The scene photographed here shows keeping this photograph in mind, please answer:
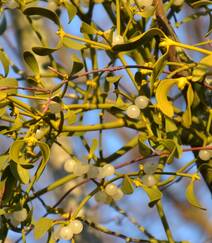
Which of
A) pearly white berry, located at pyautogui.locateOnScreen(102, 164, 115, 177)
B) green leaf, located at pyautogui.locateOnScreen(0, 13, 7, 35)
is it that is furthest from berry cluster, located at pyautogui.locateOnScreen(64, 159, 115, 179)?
green leaf, located at pyautogui.locateOnScreen(0, 13, 7, 35)

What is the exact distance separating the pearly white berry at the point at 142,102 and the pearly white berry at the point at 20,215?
17 cm

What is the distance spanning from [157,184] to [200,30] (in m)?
2.04

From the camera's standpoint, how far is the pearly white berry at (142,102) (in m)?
0.69

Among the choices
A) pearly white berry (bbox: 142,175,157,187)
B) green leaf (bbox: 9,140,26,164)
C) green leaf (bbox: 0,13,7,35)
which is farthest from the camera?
green leaf (bbox: 0,13,7,35)

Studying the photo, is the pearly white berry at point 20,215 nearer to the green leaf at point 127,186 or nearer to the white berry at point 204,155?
A: the green leaf at point 127,186

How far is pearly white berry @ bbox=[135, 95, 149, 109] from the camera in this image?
2.25ft

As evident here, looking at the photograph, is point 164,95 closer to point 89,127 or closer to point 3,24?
point 89,127

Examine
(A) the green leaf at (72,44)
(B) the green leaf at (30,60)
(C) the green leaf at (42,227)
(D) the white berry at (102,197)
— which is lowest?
(D) the white berry at (102,197)

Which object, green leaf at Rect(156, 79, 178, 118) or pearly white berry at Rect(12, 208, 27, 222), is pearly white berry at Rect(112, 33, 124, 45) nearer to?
green leaf at Rect(156, 79, 178, 118)

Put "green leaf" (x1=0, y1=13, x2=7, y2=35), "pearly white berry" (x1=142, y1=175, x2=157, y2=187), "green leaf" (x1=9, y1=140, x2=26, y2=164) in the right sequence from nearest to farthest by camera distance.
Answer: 1. "green leaf" (x1=9, y1=140, x2=26, y2=164)
2. "pearly white berry" (x1=142, y1=175, x2=157, y2=187)
3. "green leaf" (x1=0, y1=13, x2=7, y2=35)

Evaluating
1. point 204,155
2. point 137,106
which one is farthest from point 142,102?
point 204,155

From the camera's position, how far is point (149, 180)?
702mm

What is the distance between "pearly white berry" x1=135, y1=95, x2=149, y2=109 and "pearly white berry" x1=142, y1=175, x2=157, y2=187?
0.08 meters

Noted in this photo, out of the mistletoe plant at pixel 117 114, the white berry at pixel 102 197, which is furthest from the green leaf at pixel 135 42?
the white berry at pixel 102 197
